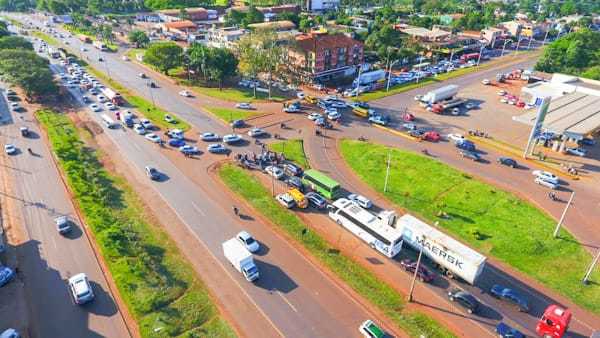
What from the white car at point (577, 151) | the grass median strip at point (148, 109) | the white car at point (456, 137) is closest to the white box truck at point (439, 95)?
the white car at point (456, 137)

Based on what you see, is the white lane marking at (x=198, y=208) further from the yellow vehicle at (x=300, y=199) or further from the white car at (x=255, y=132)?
the white car at (x=255, y=132)

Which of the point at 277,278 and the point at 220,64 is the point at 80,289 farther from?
the point at 220,64

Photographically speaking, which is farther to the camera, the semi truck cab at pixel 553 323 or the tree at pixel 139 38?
the tree at pixel 139 38

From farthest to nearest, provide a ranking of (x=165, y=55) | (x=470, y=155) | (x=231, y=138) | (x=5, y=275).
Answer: (x=165, y=55), (x=231, y=138), (x=470, y=155), (x=5, y=275)

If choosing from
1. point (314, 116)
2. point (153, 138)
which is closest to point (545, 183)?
point (314, 116)

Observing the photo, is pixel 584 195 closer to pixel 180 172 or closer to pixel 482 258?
pixel 482 258

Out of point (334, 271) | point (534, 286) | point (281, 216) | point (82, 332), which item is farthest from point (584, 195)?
point (82, 332)
